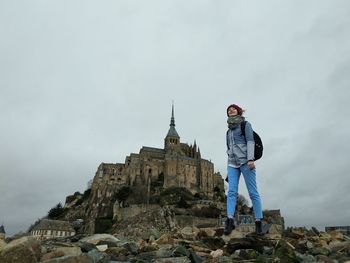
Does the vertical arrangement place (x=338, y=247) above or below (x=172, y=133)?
below

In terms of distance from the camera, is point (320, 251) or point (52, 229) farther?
point (52, 229)

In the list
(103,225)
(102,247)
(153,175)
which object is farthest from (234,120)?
(153,175)

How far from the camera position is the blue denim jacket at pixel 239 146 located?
999 cm

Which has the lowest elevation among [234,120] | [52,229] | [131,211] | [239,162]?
[239,162]

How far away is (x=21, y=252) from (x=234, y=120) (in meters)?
6.39

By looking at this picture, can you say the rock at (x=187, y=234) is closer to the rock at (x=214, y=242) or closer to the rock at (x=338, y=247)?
the rock at (x=214, y=242)

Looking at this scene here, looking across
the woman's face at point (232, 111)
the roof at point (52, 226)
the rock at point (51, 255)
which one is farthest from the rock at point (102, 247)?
the roof at point (52, 226)

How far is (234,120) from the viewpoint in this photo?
10430mm

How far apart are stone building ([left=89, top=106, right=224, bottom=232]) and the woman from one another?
92.8m

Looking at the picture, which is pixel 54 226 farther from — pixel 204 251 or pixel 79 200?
Result: pixel 204 251

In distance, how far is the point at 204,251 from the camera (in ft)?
31.1

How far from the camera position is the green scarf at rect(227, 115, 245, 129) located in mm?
10414

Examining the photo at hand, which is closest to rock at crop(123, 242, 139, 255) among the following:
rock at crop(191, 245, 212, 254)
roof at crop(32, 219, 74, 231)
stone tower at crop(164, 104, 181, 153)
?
rock at crop(191, 245, 212, 254)

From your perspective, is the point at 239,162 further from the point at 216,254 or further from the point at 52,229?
the point at 52,229
